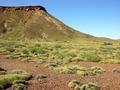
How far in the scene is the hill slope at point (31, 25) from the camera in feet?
388

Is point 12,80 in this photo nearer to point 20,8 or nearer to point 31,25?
point 31,25

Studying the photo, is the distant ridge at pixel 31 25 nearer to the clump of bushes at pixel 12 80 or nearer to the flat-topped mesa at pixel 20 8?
the flat-topped mesa at pixel 20 8

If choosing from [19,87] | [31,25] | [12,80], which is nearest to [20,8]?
[31,25]

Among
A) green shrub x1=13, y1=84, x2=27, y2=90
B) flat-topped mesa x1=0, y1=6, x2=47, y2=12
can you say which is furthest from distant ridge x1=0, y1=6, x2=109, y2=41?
green shrub x1=13, y1=84, x2=27, y2=90

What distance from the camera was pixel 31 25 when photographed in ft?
410

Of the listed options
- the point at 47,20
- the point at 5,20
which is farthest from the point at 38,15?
the point at 5,20

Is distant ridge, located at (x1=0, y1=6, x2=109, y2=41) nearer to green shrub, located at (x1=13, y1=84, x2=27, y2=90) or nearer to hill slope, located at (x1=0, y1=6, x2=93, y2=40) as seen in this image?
hill slope, located at (x1=0, y1=6, x2=93, y2=40)

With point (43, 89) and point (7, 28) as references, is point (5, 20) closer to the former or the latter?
point (7, 28)

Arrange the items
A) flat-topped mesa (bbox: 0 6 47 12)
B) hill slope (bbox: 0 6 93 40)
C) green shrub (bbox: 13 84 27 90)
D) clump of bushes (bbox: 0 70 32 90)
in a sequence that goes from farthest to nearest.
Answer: flat-topped mesa (bbox: 0 6 47 12)
hill slope (bbox: 0 6 93 40)
clump of bushes (bbox: 0 70 32 90)
green shrub (bbox: 13 84 27 90)

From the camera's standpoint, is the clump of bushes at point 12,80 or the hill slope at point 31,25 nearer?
the clump of bushes at point 12,80

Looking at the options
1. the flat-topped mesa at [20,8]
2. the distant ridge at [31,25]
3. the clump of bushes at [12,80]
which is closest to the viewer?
the clump of bushes at [12,80]

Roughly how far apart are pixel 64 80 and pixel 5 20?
114470 millimetres

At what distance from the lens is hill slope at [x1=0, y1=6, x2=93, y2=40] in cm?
11812

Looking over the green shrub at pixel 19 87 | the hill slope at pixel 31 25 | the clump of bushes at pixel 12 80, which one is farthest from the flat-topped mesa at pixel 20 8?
the green shrub at pixel 19 87
